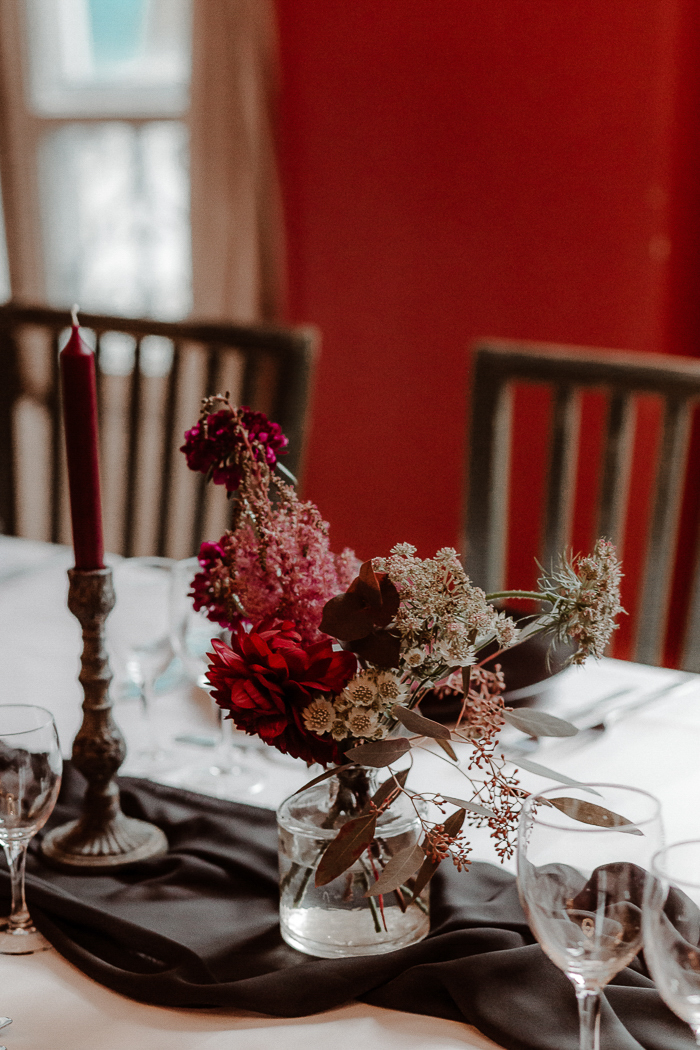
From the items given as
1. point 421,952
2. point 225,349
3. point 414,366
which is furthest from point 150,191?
point 421,952

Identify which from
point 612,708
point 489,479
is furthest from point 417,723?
point 489,479

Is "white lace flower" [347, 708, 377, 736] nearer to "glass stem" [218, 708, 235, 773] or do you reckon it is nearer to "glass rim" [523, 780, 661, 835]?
"glass rim" [523, 780, 661, 835]

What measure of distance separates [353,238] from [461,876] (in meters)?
1.95

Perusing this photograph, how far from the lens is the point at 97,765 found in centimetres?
83

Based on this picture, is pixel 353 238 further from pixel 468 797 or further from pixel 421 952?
pixel 421 952

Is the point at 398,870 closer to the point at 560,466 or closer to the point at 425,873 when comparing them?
the point at 425,873

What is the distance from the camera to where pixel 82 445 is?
31.4 inches

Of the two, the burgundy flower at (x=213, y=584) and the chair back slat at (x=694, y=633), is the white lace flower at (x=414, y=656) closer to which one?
the burgundy flower at (x=213, y=584)

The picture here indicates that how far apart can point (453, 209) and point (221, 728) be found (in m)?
1.67

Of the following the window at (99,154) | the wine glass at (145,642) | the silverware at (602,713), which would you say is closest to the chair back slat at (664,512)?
the silverware at (602,713)

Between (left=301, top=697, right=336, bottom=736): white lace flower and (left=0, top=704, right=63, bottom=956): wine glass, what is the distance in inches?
7.7

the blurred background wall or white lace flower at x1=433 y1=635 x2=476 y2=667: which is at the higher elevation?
the blurred background wall

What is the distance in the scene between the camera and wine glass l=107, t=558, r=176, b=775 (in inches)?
37.8

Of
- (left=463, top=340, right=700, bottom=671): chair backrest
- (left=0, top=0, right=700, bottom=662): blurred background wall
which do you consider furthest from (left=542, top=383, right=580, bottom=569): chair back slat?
(left=0, top=0, right=700, bottom=662): blurred background wall
